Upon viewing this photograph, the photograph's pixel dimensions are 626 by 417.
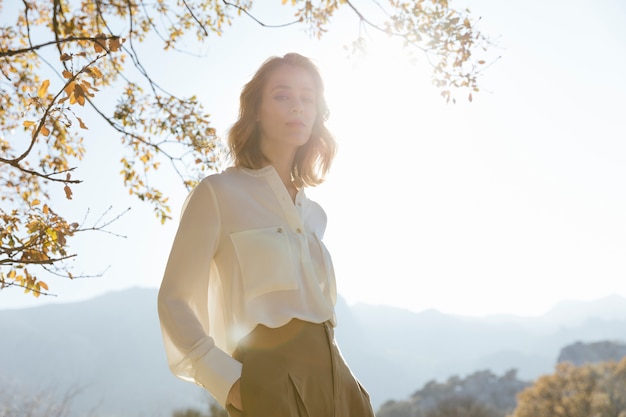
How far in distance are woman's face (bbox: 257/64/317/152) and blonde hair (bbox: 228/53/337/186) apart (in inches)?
1.1

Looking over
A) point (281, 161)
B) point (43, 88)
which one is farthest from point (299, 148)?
point (43, 88)

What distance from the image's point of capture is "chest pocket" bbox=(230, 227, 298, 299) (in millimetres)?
1728

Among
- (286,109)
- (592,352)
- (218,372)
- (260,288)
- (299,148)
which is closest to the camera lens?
(218,372)

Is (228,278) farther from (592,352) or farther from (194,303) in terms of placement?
(592,352)

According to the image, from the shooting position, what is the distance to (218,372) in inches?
61.7

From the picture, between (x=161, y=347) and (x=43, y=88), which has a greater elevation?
(x=161, y=347)

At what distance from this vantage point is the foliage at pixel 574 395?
28.5 metres

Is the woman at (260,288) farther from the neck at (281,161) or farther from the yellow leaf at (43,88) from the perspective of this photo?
the yellow leaf at (43,88)

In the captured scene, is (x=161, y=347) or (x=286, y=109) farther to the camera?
(x=161, y=347)

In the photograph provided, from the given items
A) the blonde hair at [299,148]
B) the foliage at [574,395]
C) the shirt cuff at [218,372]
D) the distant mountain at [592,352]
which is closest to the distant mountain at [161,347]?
the distant mountain at [592,352]

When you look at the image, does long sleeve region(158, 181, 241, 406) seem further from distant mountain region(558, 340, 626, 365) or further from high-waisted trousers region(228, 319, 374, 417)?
distant mountain region(558, 340, 626, 365)

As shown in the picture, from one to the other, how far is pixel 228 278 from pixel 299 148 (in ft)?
2.13

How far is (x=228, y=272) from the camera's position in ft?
5.87

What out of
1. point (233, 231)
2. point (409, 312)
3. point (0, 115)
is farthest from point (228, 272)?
point (409, 312)
